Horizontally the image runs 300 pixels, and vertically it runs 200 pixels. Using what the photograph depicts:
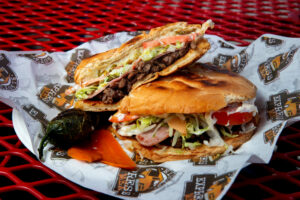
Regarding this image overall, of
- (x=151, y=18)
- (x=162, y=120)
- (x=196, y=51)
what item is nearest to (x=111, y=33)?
(x=151, y=18)

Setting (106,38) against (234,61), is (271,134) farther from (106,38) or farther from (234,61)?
(106,38)

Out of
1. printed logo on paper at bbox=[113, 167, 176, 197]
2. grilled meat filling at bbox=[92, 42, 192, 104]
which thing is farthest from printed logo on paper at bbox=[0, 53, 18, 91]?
printed logo on paper at bbox=[113, 167, 176, 197]

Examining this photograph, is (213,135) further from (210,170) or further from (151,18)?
(151,18)

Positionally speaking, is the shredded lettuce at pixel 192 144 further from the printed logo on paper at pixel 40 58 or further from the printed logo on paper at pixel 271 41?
the printed logo on paper at pixel 40 58

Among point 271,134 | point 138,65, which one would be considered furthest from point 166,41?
point 271,134

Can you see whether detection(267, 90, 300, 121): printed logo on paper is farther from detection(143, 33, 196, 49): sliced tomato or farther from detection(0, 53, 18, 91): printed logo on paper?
detection(0, 53, 18, 91): printed logo on paper

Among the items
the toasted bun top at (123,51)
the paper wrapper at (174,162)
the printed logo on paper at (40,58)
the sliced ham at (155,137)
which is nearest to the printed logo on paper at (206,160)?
the paper wrapper at (174,162)
